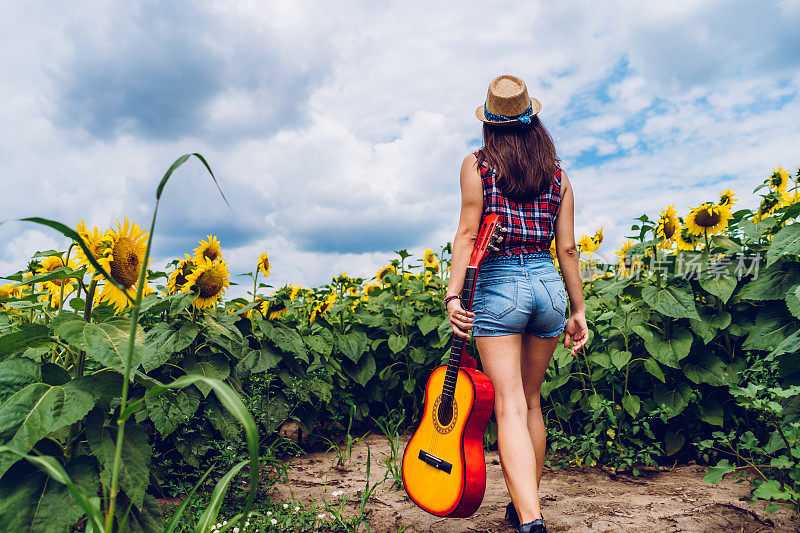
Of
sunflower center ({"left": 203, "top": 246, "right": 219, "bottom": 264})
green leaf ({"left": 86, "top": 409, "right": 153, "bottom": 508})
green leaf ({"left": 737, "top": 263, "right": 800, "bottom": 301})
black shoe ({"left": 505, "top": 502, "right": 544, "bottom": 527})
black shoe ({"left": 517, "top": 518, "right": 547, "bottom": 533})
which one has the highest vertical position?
sunflower center ({"left": 203, "top": 246, "right": 219, "bottom": 264})

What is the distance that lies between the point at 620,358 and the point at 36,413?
3.12m

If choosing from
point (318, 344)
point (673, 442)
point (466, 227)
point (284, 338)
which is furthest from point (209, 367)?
point (673, 442)

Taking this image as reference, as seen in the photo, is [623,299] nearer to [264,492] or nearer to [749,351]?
[749,351]

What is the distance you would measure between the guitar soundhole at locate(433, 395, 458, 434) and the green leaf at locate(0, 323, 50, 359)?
1.68 meters

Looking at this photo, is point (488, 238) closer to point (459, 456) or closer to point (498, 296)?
point (498, 296)

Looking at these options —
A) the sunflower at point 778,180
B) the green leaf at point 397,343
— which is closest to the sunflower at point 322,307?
the green leaf at point 397,343

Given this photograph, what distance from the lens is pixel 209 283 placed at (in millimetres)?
2904

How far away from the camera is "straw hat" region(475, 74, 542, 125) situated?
276 centimetres

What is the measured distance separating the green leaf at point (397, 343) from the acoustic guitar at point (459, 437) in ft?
4.63

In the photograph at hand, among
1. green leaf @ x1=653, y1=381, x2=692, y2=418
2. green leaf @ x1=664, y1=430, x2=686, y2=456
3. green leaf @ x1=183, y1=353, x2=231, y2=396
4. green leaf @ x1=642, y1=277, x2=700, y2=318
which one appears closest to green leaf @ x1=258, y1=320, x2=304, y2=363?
green leaf @ x1=183, y1=353, x2=231, y2=396

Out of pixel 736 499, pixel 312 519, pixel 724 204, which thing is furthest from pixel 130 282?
pixel 724 204

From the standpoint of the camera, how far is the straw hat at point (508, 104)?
2764 millimetres

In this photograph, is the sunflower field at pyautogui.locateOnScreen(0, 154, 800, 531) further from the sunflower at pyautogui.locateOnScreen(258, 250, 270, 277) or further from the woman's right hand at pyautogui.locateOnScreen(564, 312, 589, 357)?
the woman's right hand at pyautogui.locateOnScreen(564, 312, 589, 357)

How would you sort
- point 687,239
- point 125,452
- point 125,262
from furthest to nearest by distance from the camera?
point 687,239 → point 125,262 → point 125,452
